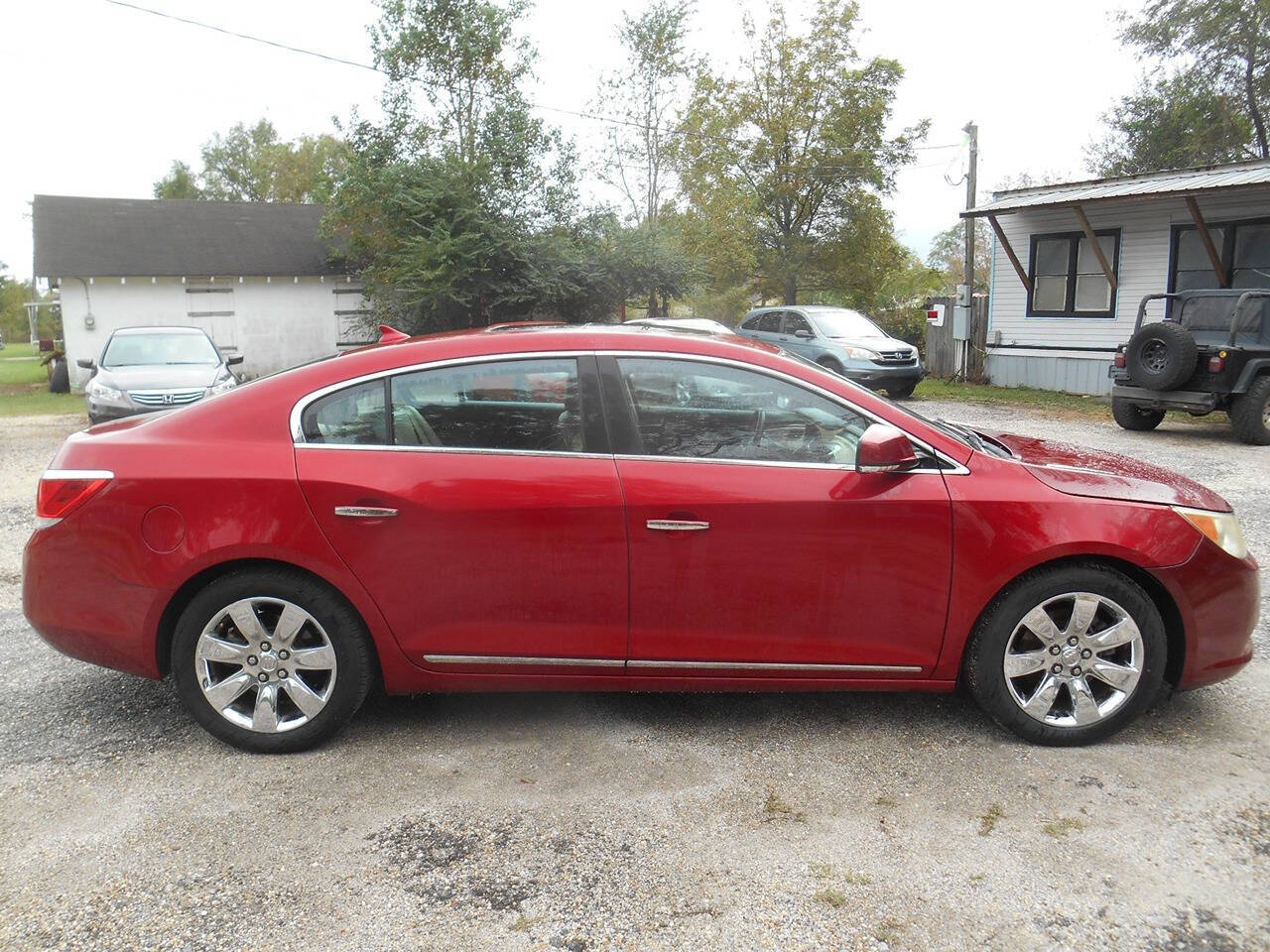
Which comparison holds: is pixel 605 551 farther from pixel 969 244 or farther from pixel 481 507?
pixel 969 244

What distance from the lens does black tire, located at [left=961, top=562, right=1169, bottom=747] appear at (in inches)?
139

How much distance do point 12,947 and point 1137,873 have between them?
122 inches

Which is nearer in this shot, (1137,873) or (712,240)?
(1137,873)

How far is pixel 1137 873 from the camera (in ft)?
9.29

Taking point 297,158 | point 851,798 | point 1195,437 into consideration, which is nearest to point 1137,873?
point 851,798

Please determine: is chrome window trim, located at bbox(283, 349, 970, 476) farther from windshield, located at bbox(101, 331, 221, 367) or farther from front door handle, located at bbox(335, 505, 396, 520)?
windshield, located at bbox(101, 331, 221, 367)

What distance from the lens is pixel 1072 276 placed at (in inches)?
747

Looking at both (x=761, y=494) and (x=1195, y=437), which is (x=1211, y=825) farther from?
(x=1195, y=437)

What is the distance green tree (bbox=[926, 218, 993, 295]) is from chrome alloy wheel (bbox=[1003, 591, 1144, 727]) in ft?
169

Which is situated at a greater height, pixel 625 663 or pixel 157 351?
pixel 157 351

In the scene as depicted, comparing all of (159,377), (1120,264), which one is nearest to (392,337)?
(159,377)

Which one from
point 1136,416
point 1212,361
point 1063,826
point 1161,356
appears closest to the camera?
point 1063,826

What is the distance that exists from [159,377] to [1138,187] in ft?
51.5

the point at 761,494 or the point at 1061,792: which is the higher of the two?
the point at 761,494
